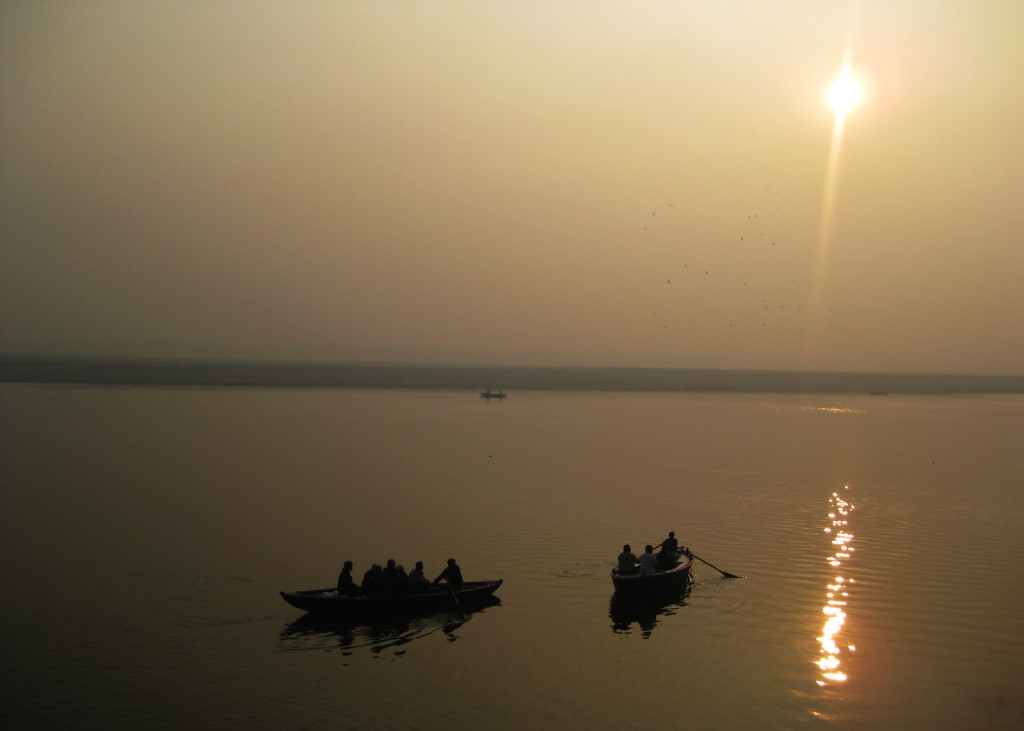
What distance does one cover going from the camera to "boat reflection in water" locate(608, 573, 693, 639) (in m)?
19.7

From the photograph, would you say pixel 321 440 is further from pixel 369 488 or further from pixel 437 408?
pixel 437 408

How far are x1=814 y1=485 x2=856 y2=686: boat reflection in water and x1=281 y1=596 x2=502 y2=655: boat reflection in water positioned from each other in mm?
7468

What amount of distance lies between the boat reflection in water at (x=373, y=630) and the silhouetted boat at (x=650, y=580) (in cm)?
317

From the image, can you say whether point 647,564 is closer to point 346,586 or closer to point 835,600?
point 835,600

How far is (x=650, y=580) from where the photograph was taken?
21.6 meters

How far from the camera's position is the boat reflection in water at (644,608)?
64.7 feet

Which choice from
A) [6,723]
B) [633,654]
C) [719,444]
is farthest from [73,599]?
[719,444]

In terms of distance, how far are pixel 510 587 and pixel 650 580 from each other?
3563mm

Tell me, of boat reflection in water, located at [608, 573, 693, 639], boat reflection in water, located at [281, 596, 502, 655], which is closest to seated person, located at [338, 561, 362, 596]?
boat reflection in water, located at [281, 596, 502, 655]

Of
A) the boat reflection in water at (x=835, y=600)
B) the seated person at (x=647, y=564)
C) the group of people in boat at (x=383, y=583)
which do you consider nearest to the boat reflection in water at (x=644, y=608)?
the seated person at (x=647, y=564)

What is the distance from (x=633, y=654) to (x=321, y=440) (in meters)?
39.0

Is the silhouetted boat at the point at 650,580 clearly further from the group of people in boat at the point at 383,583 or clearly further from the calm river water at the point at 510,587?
the group of people in boat at the point at 383,583

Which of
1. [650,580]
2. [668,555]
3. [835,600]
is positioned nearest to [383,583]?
[650,580]

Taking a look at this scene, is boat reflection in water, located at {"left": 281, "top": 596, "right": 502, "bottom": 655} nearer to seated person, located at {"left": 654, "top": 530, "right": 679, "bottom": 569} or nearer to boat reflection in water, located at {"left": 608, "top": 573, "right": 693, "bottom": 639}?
boat reflection in water, located at {"left": 608, "top": 573, "right": 693, "bottom": 639}
